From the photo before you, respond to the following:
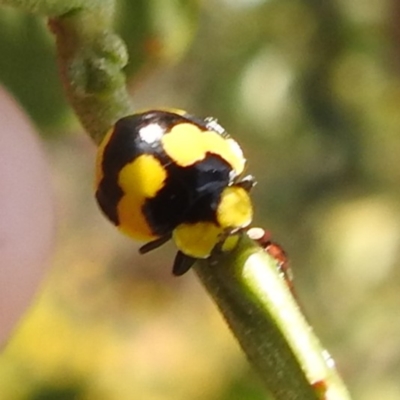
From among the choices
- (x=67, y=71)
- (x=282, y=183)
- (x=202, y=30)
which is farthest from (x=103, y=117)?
(x=282, y=183)

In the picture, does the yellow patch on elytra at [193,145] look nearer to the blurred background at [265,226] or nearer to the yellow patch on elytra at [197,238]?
the yellow patch on elytra at [197,238]

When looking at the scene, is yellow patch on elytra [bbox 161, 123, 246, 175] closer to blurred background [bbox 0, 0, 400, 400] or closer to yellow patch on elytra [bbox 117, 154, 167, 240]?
yellow patch on elytra [bbox 117, 154, 167, 240]

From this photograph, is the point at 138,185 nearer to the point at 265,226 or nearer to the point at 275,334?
the point at 275,334

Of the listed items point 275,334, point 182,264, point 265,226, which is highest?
point 265,226

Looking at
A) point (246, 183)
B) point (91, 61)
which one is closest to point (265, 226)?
point (246, 183)

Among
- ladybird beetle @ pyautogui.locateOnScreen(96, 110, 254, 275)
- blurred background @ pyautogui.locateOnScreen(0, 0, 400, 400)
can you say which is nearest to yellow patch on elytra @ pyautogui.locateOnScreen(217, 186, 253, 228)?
ladybird beetle @ pyautogui.locateOnScreen(96, 110, 254, 275)

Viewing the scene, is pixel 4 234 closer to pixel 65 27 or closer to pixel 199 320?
pixel 65 27
